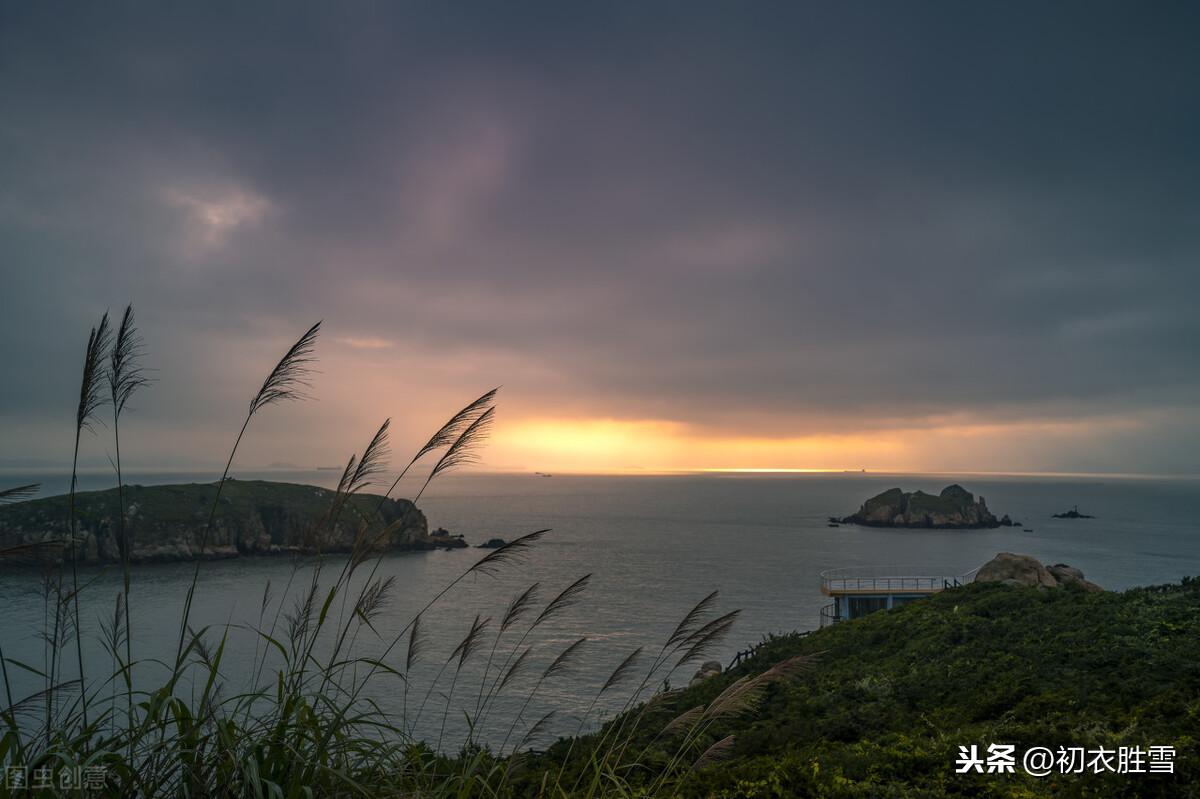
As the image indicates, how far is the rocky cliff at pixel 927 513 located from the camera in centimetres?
11625

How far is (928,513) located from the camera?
117688 millimetres

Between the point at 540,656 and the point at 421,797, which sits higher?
the point at 421,797

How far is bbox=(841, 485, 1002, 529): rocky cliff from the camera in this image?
381ft

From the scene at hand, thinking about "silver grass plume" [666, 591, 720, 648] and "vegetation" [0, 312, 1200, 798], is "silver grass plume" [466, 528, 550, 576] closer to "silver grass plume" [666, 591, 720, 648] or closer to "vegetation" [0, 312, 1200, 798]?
"vegetation" [0, 312, 1200, 798]

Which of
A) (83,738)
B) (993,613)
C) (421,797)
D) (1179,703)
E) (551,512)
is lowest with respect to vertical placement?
(551,512)

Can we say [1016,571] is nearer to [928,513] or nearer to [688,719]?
[688,719]

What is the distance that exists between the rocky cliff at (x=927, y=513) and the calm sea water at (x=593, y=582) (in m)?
6.36

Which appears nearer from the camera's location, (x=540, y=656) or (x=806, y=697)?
(x=806, y=697)

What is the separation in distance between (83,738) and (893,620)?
57.5ft

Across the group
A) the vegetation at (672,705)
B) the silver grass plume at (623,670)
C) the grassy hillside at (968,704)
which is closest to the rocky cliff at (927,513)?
the vegetation at (672,705)

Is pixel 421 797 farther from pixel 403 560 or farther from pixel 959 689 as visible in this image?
pixel 403 560

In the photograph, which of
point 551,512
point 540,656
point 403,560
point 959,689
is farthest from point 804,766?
point 551,512

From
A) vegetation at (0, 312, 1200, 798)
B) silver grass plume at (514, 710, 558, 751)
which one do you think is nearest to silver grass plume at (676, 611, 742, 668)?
vegetation at (0, 312, 1200, 798)

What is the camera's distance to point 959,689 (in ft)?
32.3
